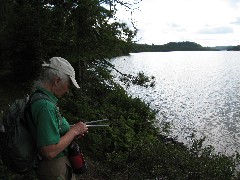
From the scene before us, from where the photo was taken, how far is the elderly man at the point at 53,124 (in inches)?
106

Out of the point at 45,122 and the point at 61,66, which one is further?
the point at 61,66

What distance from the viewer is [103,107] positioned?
12.6 m

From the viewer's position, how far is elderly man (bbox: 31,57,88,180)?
8.80ft

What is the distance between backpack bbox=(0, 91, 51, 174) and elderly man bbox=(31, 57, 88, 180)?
0.10 meters

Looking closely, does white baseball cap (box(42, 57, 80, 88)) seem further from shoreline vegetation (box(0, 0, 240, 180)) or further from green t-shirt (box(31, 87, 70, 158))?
shoreline vegetation (box(0, 0, 240, 180))

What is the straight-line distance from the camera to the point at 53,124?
271 cm

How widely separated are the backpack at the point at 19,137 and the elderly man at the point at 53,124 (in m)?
0.10

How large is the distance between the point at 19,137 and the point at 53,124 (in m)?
0.35

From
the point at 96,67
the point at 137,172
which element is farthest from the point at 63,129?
the point at 96,67

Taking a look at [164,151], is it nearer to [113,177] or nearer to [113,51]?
[113,177]

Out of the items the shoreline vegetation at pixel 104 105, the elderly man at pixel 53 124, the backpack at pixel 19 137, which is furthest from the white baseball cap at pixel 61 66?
the shoreline vegetation at pixel 104 105

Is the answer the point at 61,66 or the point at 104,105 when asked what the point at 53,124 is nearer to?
the point at 61,66

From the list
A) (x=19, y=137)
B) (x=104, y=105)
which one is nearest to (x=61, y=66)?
(x=19, y=137)

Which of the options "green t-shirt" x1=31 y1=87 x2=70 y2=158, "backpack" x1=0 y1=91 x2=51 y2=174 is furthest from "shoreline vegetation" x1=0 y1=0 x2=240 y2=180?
"green t-shirt" x1=31 y1=87 x2=70 y2=158
